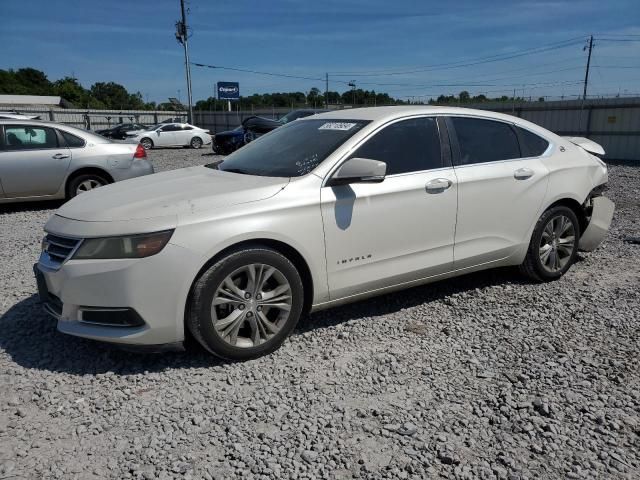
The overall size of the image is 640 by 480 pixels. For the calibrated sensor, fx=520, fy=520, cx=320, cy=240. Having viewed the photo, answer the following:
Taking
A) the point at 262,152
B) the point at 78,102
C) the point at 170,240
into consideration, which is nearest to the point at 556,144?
the point at 262,152

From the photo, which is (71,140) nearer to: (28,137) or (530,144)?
(28,137)

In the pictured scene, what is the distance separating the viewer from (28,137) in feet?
27.1

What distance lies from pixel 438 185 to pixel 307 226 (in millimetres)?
1164

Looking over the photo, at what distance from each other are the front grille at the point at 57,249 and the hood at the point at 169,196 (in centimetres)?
16

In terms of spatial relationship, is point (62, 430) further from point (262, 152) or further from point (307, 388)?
point (262, 152)

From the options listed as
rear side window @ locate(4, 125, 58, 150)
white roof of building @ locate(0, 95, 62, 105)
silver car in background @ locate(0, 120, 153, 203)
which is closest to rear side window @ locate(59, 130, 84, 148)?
silver car in background @ locate(0, 120, 153, 203)

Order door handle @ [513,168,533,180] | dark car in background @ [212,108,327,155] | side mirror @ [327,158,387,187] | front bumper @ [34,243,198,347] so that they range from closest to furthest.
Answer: front bumper @ [34,243,198,347], side mirror @ [327,158,387,187], door handle @ [513,168,533,180], dark car in background @ [212,108,327,155]

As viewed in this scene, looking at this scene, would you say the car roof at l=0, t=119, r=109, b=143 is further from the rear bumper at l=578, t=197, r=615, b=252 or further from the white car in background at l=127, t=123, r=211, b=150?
the white car in background at l=127, t=123, r=211, b=150

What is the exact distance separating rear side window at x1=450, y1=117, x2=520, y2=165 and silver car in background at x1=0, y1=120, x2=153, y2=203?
247 inches

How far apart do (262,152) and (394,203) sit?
4.01ft

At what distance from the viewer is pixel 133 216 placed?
124 inches

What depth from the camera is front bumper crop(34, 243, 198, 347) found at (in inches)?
119

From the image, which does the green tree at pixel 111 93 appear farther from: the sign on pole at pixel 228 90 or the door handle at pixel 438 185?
the door handle at pixel 438 185

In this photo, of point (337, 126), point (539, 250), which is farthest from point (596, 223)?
point (337, 126)
